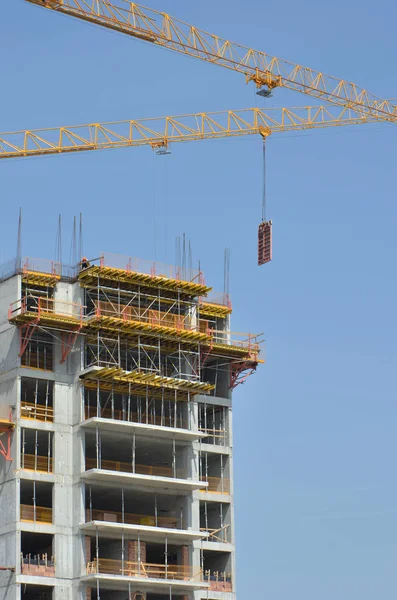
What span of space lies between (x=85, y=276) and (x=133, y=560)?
2252 cm

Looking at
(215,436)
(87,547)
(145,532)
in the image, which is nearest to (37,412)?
(87,547)

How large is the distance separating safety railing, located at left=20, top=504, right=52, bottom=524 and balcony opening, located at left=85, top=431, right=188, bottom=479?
17.6 feet

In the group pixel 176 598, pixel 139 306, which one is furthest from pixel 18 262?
pixel 176 598

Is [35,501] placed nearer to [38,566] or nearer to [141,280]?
[38,566]

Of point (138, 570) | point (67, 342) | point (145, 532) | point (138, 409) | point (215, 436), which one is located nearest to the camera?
point (138, 570)

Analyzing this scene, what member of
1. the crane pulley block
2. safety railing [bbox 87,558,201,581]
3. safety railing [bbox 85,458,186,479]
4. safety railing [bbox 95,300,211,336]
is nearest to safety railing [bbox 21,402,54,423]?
safety railing [bbox 85,458,186,479]

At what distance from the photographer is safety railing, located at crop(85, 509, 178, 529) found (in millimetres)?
113625

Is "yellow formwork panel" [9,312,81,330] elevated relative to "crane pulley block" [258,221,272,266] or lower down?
lower down

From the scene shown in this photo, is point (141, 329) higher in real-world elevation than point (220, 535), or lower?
higher

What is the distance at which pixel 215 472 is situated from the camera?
12575cm

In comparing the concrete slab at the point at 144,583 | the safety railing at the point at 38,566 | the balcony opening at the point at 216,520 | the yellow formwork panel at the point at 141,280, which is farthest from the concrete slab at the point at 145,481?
the yellow formwork panel at the point at 141,280

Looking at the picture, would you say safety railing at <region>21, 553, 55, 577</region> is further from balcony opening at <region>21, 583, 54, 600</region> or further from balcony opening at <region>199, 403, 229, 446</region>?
balcony opening at <region>199, 403, 229, 446</region>

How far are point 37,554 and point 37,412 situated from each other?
10.9 meters

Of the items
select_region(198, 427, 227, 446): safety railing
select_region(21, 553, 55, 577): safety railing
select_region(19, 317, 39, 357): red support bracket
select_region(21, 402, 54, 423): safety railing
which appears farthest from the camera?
select_region(198, 427, 227, 446): safety railing
